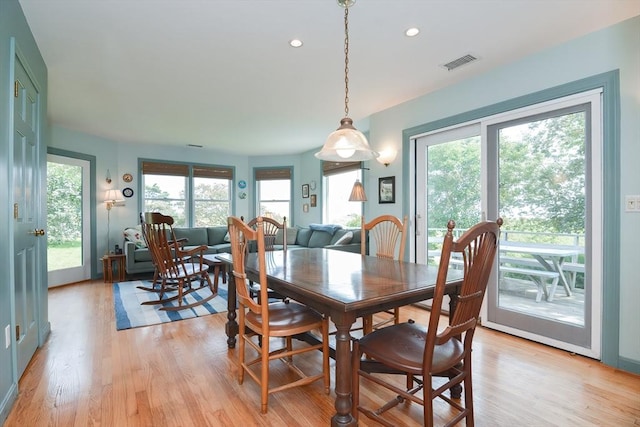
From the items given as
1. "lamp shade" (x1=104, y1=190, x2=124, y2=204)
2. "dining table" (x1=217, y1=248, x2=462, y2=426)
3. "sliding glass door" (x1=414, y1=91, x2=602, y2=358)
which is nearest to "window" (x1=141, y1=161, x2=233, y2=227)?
"lamp shade" (x1=104, y1=190, x2=124, y2=204)

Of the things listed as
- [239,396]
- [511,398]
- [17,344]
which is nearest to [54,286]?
[17,344]

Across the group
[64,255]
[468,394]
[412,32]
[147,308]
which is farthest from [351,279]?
[64,255]

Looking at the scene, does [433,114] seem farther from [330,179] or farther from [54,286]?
[54,286]

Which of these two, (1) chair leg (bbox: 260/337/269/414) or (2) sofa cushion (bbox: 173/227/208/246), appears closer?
(1) chair leg (bbox: 260/337/269/414)

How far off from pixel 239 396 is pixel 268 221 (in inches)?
59.3

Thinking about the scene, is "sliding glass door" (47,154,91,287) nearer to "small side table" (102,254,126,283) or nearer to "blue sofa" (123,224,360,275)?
"small side table" (102,254,126,283)

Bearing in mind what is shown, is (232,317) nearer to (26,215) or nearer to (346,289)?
(346,289)

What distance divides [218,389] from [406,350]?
4.08 ft

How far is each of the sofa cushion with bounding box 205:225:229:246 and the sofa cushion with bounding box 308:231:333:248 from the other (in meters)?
1.91

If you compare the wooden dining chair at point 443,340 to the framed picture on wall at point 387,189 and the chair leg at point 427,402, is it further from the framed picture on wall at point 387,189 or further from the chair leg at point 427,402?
the framed picture on wall at point 387,189

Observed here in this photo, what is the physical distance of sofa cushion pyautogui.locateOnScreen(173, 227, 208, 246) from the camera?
6191 mm

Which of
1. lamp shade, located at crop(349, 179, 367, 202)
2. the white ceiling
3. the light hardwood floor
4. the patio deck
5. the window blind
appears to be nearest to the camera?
the light hardwood floor

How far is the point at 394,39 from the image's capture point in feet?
8.05

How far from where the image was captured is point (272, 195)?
7473 mm
